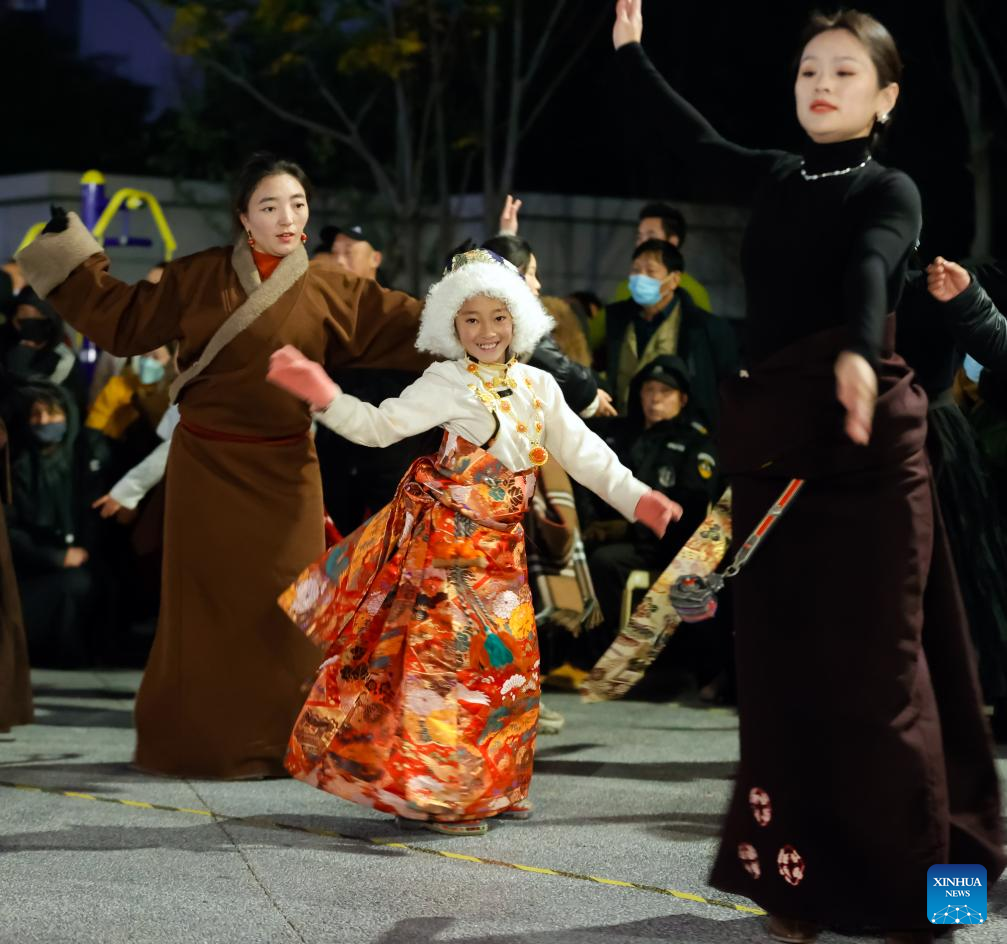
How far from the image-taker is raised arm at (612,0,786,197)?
12.9 feet

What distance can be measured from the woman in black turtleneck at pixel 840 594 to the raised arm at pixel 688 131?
124 mm

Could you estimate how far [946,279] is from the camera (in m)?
4.09

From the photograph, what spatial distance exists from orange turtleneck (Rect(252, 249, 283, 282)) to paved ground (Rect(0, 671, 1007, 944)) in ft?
5.04

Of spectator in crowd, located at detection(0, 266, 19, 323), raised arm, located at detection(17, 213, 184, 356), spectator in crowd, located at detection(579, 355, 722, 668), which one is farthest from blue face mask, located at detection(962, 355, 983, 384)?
spectator in crowd, located at detection(0, 266, 19, 323)

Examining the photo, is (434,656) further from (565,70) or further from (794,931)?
(565,70)

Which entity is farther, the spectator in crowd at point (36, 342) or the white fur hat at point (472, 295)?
the spectator in crowd at point (36, 342)

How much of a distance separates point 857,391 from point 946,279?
852mm

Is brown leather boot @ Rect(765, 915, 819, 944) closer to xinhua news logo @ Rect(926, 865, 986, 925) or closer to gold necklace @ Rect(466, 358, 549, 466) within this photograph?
xinhua news logo @ Rect(926, 865, 986, 925)

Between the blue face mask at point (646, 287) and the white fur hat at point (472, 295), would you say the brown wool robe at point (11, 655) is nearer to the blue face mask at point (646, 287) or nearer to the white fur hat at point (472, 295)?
the white fur hat at point (472, 295)

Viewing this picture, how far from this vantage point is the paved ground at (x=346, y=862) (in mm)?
3885

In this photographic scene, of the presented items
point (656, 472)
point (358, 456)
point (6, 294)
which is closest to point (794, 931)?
point (656, 472)

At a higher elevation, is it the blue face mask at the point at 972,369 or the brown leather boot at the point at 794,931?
the blue face mask at the point at 972,369

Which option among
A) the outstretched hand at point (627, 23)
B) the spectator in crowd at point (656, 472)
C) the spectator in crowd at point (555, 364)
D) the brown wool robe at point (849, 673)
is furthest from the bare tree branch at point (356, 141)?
the brown wool robe at point (849, 673)

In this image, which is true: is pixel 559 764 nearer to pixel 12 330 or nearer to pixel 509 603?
pixel 509 603
